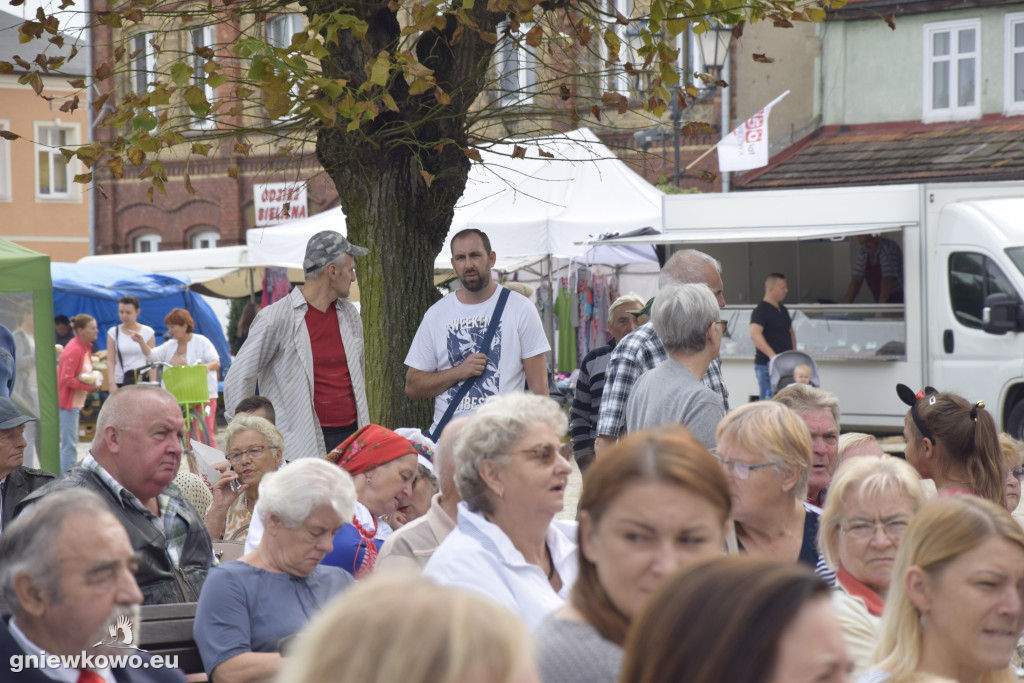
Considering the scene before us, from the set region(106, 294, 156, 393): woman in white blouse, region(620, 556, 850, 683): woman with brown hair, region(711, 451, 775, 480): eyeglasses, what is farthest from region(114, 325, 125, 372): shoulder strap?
region(620, 556, 850, 683): woman with brown hair

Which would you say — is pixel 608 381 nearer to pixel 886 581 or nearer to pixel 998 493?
pixel 998 493

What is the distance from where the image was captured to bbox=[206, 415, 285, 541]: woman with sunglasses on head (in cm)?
570

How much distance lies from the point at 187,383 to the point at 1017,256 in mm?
8749

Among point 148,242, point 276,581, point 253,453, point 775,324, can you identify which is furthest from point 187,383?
point 148,242

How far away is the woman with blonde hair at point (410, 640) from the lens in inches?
56.1

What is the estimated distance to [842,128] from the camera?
22.7 metres

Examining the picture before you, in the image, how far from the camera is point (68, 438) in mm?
13203

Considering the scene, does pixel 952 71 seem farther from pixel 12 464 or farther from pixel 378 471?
pixel 12 464

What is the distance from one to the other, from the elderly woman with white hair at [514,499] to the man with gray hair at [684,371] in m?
1.26

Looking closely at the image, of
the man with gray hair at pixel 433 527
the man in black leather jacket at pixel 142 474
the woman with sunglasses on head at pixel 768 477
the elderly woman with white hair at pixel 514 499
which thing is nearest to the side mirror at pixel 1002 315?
the woman with sunglasses on head at pixel 768 477

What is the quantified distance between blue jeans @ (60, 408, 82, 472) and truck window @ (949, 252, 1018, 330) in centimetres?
976

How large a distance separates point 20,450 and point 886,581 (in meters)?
4.01

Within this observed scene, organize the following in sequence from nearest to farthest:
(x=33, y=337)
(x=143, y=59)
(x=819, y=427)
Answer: (x=819, y=427), (x=33, y=337), (x=143, y=59)

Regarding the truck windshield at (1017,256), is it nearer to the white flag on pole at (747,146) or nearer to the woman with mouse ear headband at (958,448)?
the white flag on pole at (747,146)
